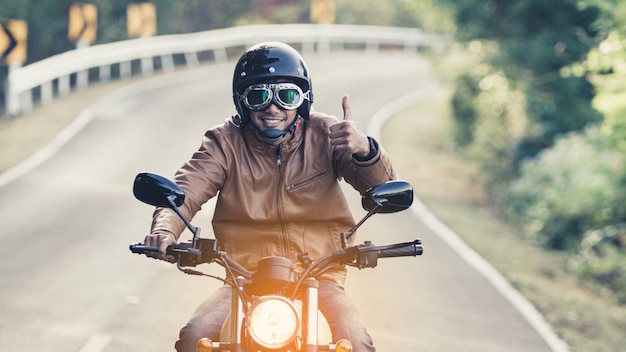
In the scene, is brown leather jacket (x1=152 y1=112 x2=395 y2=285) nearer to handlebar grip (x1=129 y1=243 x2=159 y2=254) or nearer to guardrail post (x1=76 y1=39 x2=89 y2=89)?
handlebar grip (x1=129 y1=243 x2=159 y2=254)

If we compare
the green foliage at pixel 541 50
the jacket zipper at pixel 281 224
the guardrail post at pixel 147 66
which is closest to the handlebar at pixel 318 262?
the jacket zipper at pixel 281 224

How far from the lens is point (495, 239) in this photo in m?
14.7

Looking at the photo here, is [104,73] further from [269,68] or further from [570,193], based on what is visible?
[269,68]

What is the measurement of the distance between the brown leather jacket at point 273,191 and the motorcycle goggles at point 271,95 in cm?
30

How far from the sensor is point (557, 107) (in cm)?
1989

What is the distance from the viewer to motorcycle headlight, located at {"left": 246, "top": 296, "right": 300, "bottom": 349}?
3.54 metres

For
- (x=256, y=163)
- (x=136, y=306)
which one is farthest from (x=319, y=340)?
(x=136, y=306)

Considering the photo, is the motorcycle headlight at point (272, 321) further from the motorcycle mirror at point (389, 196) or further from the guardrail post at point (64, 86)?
the guardrail post at point (64, 86)

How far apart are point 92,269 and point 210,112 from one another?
13077 mm

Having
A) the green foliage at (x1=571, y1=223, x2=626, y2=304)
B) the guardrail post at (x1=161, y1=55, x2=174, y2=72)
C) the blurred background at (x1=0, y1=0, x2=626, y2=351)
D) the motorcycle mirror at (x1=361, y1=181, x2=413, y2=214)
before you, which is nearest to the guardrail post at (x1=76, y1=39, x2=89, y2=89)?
the blurred background at (x1=0, y1=0, x2=626, y2=351)

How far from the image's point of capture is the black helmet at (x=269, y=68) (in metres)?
4.59

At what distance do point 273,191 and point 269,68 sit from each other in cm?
65

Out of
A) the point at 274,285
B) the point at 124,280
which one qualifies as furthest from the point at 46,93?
the point at 274,285

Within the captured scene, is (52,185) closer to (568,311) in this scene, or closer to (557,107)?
(568,311)
